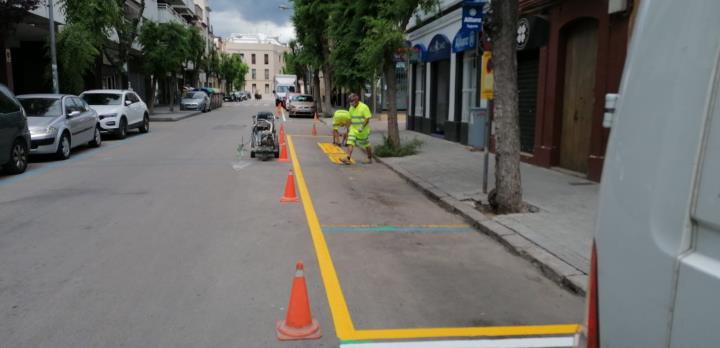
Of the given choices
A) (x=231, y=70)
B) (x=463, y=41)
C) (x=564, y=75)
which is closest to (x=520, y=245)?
(x=564, y=75)

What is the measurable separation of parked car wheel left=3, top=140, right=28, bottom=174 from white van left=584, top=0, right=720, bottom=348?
12.1m

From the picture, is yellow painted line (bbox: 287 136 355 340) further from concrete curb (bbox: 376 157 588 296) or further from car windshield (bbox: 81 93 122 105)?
car windshield (bbox: 81 93 122 105)

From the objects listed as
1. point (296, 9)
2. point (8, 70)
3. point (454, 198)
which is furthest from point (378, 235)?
point (296, 9)

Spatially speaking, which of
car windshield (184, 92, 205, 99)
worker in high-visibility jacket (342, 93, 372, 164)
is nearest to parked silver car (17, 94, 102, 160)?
worker in high-visibility jacket (342, 93, 372, 164)

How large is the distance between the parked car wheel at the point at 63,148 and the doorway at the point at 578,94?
11501 millimetres

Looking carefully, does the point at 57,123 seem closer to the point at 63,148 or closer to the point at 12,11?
the point at 63,148

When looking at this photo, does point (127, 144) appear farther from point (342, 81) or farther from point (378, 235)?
point (378, 235)

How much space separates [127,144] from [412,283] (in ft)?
50.2

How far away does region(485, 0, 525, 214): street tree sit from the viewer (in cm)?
796

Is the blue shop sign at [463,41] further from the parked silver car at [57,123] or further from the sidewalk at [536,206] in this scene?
the parked silver car at [57,123]

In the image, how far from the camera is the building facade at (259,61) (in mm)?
133625

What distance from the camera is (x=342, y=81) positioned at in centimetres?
2578

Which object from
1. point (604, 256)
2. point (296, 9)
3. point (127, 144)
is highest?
point (296, 9)

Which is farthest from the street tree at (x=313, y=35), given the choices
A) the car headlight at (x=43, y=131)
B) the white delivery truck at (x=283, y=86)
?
the car headlight at (x=43, y=131)
